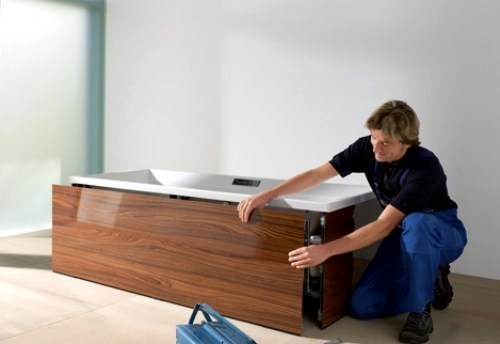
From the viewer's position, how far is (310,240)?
263 centimetres

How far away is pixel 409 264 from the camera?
2.64 meters

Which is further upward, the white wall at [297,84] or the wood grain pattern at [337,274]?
the white wall at [297,84]

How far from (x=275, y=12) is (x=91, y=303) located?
2301 millimetres

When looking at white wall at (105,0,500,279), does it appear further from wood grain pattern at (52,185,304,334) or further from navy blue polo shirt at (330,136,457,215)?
wood grain pattern at (52,185,304,334)

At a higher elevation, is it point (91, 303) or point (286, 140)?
point (286, 140)

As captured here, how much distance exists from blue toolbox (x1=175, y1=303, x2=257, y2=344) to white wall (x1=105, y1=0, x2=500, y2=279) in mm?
2005

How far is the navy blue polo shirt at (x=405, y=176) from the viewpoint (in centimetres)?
262

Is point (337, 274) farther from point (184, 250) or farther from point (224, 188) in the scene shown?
point (224, 188)

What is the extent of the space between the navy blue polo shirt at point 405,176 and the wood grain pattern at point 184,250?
0.45 m

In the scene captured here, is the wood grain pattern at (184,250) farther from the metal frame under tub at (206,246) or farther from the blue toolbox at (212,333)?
the blue toolbox at (212,333)

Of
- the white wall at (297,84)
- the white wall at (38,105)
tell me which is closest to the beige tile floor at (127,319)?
the white wall at (297,84)

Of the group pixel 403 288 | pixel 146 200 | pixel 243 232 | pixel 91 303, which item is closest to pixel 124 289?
pixel 91 303

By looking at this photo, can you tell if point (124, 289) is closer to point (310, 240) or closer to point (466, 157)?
point (310, 240)

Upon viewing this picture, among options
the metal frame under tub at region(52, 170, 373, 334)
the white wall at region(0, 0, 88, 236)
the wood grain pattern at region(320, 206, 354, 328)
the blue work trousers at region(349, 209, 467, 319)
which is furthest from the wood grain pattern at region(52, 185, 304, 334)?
the white wall at region(0, 0, 88, 236)
